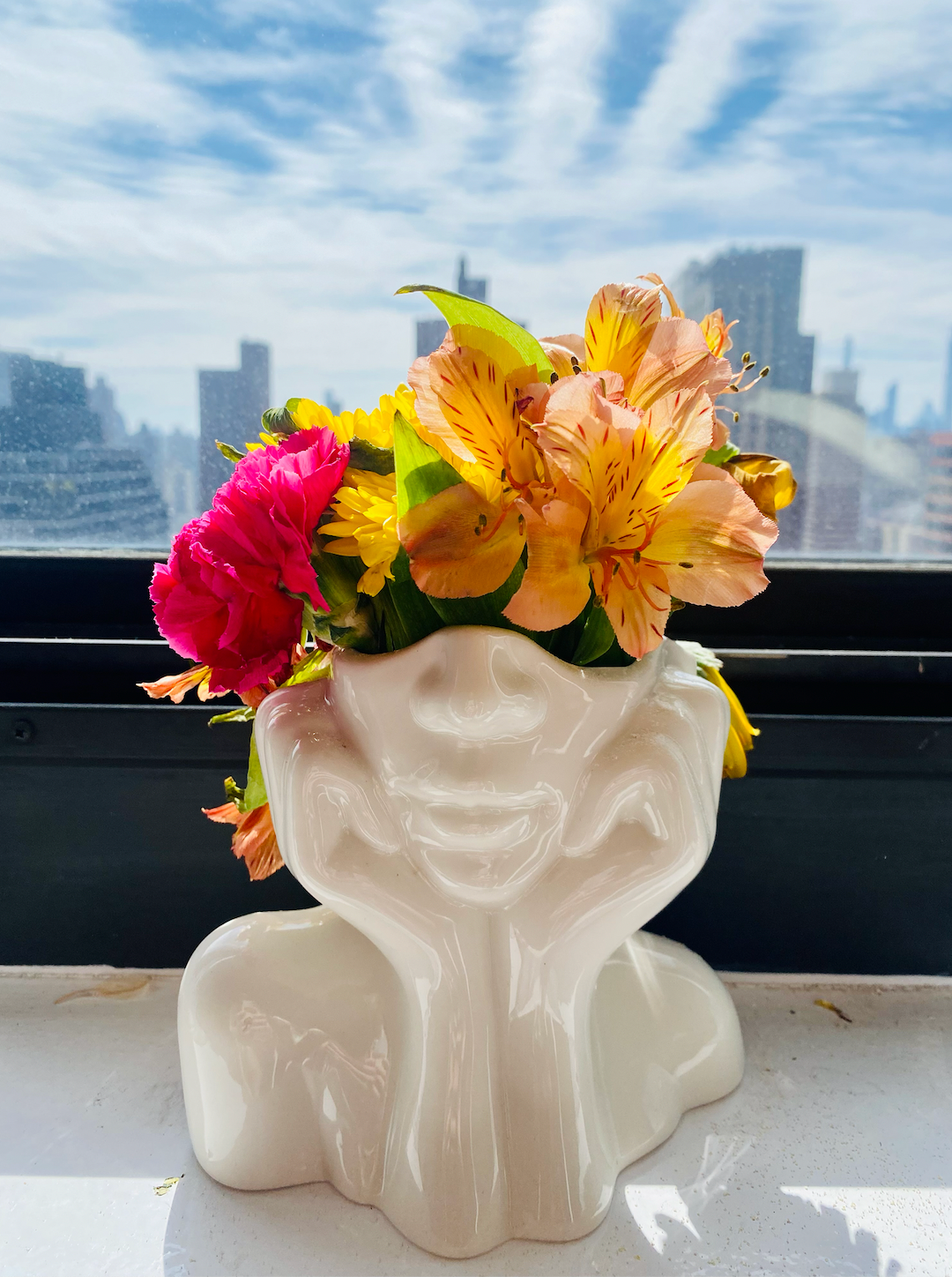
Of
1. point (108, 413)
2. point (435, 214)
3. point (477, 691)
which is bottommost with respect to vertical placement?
point (477, 691)

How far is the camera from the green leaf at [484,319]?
0.36m

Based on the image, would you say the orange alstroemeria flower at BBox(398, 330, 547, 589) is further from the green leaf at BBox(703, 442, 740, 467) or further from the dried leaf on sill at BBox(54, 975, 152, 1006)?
the dried leaf on sill at BBox(54, 975, 152, 1006)

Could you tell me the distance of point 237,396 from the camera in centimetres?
69

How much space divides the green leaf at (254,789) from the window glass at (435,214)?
311 mm

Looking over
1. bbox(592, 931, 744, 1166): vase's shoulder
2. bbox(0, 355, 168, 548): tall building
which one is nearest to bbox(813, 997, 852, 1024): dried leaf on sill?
bbox(592, 931, 744, 1166): vase's shoulder

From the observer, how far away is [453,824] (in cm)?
36

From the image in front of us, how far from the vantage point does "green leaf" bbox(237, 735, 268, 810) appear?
44 centimetres

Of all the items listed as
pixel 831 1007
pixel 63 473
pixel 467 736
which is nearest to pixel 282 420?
pixel 467 736

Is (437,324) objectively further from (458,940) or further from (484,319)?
(458,940)

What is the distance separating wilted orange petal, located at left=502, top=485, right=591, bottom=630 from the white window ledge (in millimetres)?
263

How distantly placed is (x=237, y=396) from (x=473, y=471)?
0.39 m

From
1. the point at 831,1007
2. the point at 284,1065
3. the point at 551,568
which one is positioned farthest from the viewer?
the point at 831,1007

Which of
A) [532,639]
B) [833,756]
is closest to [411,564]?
[532,639]

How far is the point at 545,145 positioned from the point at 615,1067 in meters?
0.55
